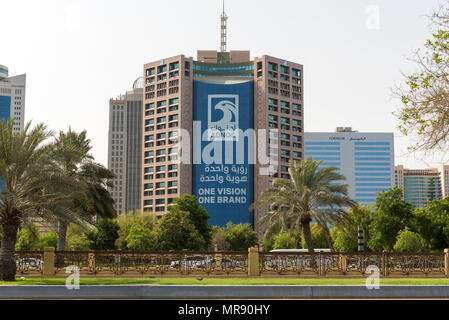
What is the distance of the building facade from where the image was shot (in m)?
134

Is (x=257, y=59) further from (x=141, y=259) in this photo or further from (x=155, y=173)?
(x=141, y=259)

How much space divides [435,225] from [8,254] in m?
45.4

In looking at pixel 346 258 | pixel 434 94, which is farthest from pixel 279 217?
pixel 434 94

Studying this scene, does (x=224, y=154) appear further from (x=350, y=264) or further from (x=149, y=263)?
(x=149, y=263)

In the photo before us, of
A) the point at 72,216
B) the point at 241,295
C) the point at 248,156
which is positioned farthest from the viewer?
the point at 248,156

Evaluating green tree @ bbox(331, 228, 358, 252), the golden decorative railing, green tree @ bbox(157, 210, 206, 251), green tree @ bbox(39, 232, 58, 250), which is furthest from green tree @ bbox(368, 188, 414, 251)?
green tree @ bbox(39, 232, 58, 250)

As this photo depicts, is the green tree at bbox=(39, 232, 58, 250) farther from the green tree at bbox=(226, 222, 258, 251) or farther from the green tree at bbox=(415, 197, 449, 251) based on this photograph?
the green tree at bbox=(415, 197, 449, 251)

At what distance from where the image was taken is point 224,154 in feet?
443

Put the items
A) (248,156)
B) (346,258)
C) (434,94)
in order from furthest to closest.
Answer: (248,156) → (346,258) → (434,94)

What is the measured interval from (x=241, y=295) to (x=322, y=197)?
2452cm

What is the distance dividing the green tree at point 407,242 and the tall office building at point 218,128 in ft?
243

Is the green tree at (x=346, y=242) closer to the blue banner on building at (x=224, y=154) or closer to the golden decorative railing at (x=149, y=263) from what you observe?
the golden decorative railing at (x=149, y=263)

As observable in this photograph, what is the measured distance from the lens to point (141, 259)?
92.0 feet

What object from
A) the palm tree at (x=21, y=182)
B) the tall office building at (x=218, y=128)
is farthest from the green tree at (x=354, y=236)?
the tall office building at (x=218, y=128)
